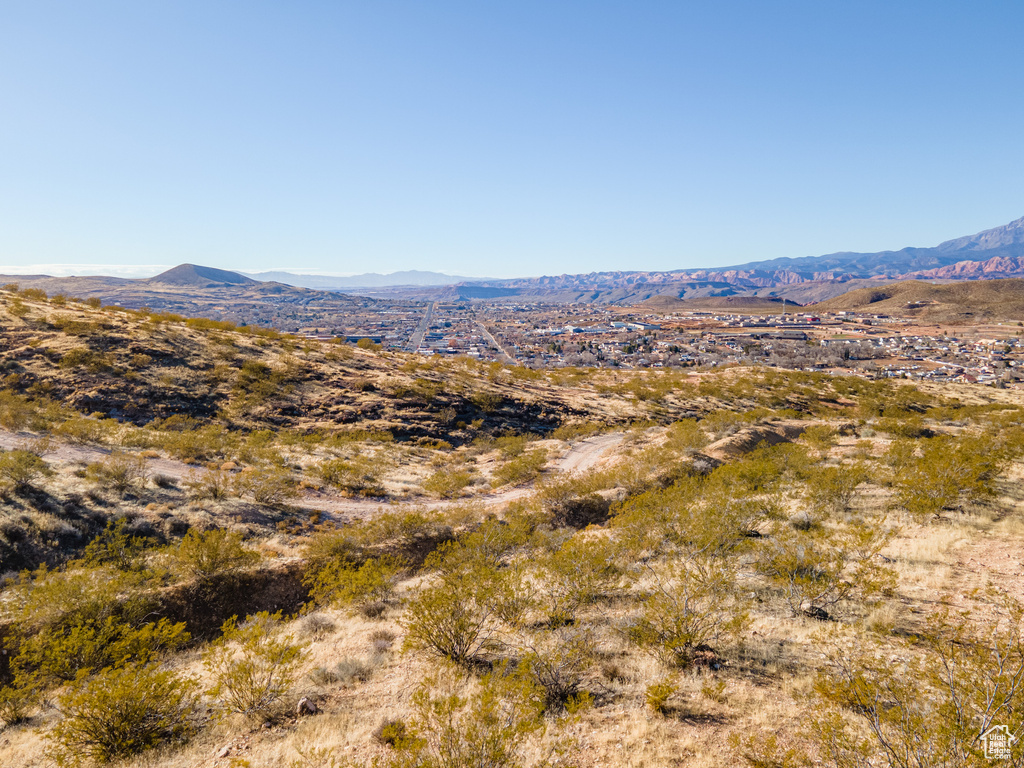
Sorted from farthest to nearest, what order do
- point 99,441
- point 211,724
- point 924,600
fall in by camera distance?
point 99,441
point 924,600
point 211,724

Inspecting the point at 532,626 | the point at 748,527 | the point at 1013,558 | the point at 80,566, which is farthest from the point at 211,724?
the point at 1013,558

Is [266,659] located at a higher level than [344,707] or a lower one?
higher

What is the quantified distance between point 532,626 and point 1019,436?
3599 centimetres

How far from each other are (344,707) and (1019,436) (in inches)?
1636

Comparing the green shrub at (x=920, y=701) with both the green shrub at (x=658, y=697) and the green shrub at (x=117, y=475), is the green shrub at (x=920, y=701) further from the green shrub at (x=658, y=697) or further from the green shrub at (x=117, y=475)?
the green shrub at (x=117, y=475)

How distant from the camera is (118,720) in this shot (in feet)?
28.7

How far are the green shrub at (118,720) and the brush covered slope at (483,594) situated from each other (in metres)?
0.06

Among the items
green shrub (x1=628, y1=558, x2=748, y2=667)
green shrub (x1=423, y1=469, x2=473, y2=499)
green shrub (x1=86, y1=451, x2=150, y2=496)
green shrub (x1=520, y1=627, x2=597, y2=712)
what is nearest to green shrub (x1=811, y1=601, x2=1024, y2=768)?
green shrub (x1=628, y1=558, x2=748, y2=667)

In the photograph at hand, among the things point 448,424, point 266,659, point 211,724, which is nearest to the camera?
point 211,724

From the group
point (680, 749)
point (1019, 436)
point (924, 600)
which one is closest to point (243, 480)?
point (680, 749)

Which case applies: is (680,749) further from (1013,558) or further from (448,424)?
(448,424)

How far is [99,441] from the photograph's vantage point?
88.9ft

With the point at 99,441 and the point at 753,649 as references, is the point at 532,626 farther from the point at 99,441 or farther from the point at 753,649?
the point at 99,441

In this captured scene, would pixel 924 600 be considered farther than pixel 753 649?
Yes
